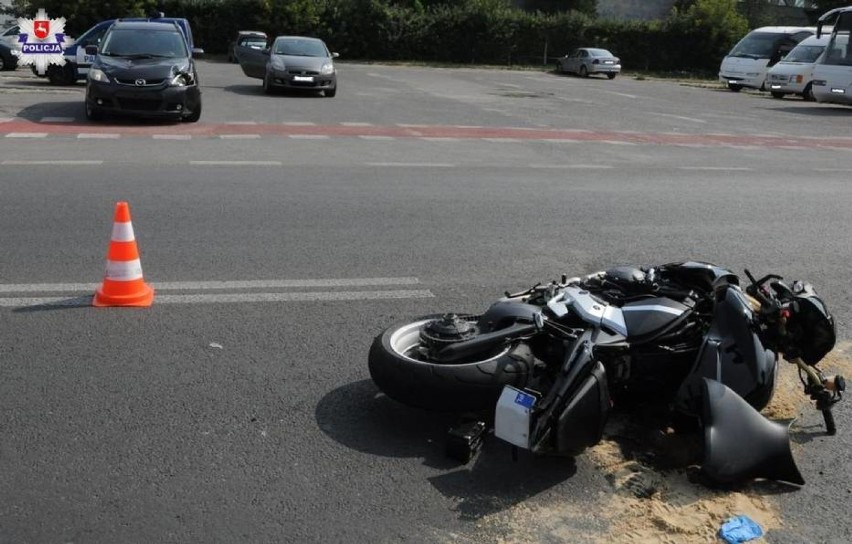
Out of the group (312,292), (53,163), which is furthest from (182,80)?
(312,292)

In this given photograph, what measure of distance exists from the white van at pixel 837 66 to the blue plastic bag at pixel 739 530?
25.0 meters

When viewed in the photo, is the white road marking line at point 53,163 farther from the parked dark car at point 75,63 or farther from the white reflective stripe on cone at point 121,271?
the parked dark car at point 75,63

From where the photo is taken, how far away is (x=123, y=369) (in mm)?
4848

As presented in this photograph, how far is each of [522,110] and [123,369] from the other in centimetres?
1850

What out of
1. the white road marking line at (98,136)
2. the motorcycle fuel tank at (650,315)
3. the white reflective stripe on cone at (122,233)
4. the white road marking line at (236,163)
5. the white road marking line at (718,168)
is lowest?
the white road marking line at (98,136)

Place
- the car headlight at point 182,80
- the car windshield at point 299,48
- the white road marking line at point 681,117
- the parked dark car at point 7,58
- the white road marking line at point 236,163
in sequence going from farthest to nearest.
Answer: the parked dark car at point 7,58 → the car windshield at point 299,48 → the white road marking line at point 681,117 → the car headlight at point 182,80 → the white road marking line at point 236,163

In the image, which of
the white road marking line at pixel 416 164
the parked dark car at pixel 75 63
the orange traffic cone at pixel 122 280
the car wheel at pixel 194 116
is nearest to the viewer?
the orange traffic cone at pixel 122 280

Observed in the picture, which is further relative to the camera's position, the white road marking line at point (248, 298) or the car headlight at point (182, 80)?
the car headlight at point (182, 80)

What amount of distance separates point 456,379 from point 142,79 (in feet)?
44.7

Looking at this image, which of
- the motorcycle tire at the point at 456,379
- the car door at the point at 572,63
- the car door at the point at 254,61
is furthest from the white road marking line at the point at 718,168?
the car door at the point at 572,63

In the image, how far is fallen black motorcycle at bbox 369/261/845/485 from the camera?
3828 mm

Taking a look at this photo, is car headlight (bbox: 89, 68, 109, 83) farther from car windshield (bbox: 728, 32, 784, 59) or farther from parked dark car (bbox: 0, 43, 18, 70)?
car windshield (bbox: 728, 32, 784, 59)

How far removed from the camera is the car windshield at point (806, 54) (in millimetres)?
30209

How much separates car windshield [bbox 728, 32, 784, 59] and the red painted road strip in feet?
57.3
